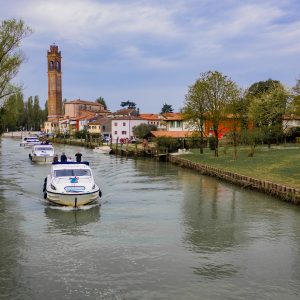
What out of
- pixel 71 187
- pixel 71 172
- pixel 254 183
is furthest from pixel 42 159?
pixel 71 187

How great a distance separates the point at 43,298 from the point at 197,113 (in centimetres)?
4791

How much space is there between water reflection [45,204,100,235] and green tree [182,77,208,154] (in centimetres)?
3292

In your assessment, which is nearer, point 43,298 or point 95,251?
point 43,298

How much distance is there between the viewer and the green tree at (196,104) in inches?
2264

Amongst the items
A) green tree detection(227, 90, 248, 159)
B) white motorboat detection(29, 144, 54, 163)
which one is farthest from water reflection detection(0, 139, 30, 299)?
green tree detection(227, 90, 248, 159)

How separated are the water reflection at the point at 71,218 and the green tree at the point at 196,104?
108 ft

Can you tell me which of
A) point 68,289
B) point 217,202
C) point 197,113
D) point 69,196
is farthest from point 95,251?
point 197,113

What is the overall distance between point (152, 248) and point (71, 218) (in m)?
7.33

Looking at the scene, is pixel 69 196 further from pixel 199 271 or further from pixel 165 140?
pixel 165 140

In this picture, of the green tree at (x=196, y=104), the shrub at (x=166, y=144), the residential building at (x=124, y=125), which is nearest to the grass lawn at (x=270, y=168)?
the green tree at (x=196, y=104)

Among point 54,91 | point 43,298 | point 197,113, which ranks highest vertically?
point 54,91

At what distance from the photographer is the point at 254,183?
3388cm

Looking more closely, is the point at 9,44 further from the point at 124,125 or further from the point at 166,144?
the point at 124,125

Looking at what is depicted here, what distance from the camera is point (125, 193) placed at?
33.8 metres
